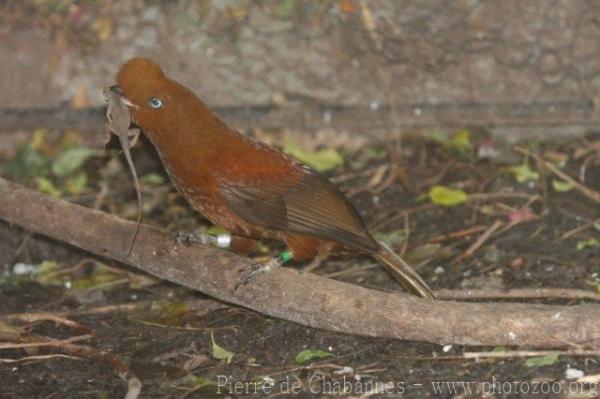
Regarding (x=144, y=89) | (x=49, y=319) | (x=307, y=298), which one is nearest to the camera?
(x=307, y=298)

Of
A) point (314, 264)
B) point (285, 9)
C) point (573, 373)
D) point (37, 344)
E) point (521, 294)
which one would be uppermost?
point (285, 9)

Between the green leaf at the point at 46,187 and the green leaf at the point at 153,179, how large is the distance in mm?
513

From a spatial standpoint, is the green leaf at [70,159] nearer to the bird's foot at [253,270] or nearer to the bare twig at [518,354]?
the bird's foot at [253,270]

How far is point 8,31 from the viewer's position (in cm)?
682

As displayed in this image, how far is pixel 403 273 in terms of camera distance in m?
4.62

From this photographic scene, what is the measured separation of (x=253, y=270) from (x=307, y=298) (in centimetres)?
30

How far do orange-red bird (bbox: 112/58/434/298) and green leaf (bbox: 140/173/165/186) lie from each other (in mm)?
1615

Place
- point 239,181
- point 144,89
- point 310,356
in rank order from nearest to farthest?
point 310,356 < point 144,89 < point 239,181

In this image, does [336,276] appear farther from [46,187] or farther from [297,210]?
[46,187]

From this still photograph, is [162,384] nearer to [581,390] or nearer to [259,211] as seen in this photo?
[259,211]

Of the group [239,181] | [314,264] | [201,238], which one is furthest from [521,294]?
[201,238]

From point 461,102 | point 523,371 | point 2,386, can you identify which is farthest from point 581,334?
point 461,102

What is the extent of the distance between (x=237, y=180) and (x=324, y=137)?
7.35 ft

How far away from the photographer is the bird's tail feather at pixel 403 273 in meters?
4.49
